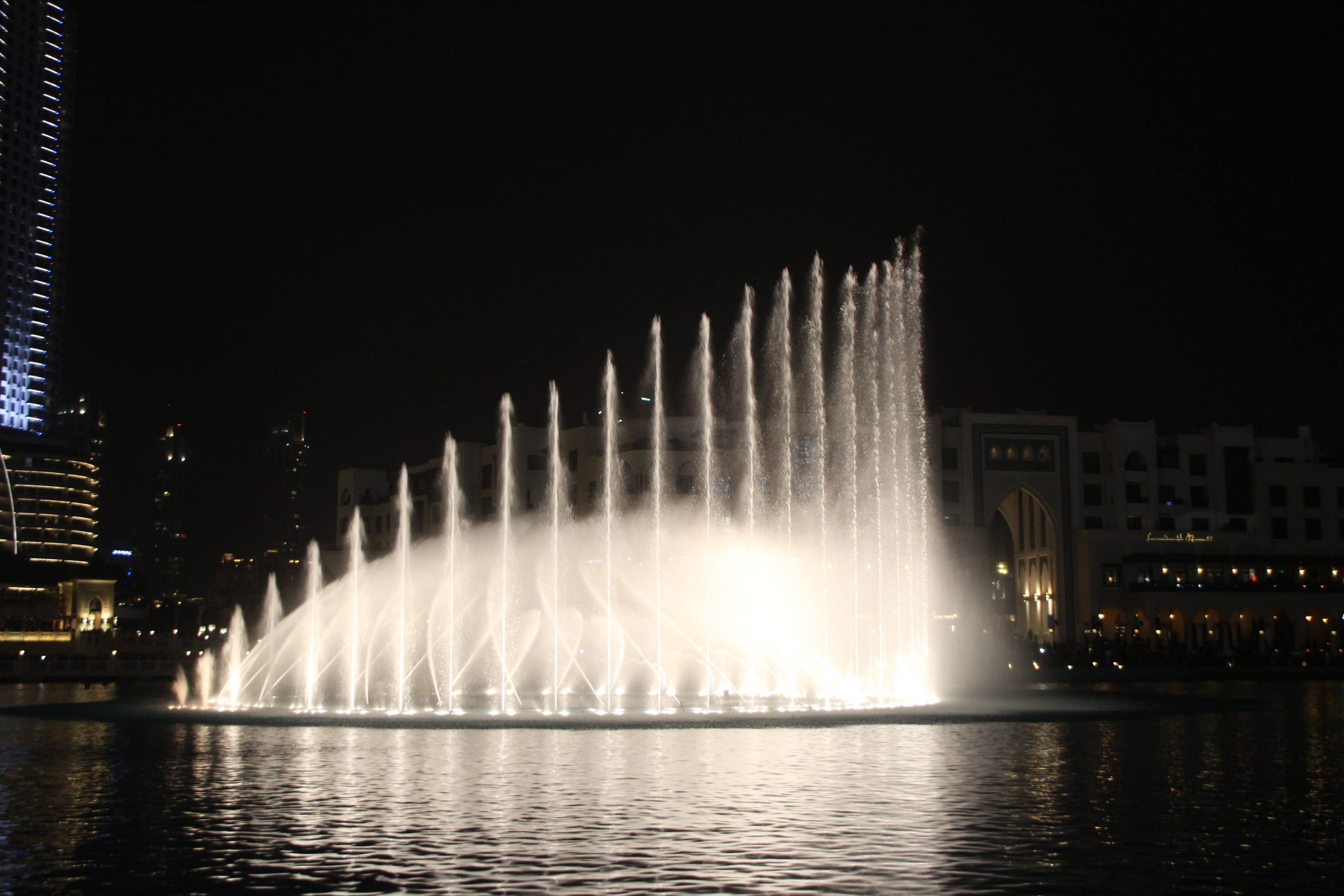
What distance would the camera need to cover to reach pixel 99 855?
42.9 ft

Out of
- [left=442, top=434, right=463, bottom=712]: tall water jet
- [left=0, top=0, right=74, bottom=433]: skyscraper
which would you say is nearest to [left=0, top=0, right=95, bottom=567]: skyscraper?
[left=0, top=0, right=74, bottom=433]: skyscraper

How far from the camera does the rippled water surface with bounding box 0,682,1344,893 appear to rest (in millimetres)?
12055

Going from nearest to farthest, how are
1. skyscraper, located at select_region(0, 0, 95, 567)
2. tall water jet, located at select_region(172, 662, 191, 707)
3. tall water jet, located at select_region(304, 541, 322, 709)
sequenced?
tall water jet, located at select_region(172, 662, 191, 707)
tall water jet, located at select_region(304, 541, 322, 709)
skyscraper, located at select_region(0, 0, 95, 567)

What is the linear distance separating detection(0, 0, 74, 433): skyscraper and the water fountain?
108307 mm

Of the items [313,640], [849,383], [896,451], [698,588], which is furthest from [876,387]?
[313,640]

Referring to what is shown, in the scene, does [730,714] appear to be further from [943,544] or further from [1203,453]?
[1203,453]

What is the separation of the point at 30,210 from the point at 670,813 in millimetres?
181369

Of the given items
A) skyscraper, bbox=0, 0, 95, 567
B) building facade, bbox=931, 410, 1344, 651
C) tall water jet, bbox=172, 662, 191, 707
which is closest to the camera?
tall water jet, bbox=172, 662, 191, 707

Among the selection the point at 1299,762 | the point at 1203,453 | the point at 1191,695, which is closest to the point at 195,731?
the point at 1299,762

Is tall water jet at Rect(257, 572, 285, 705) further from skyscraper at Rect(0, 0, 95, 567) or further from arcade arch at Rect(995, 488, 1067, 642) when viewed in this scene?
skyscraper at Rect(0, 0, 95, 567)

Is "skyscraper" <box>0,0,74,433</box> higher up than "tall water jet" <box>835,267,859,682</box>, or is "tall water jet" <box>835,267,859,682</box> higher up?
"skyscraper" <box>0,0,74,433</box>

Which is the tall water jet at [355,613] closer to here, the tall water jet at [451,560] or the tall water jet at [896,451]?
the tall water jet at [451,560]

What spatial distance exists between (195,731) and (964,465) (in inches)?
2755

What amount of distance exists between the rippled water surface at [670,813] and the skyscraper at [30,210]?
526 feet
